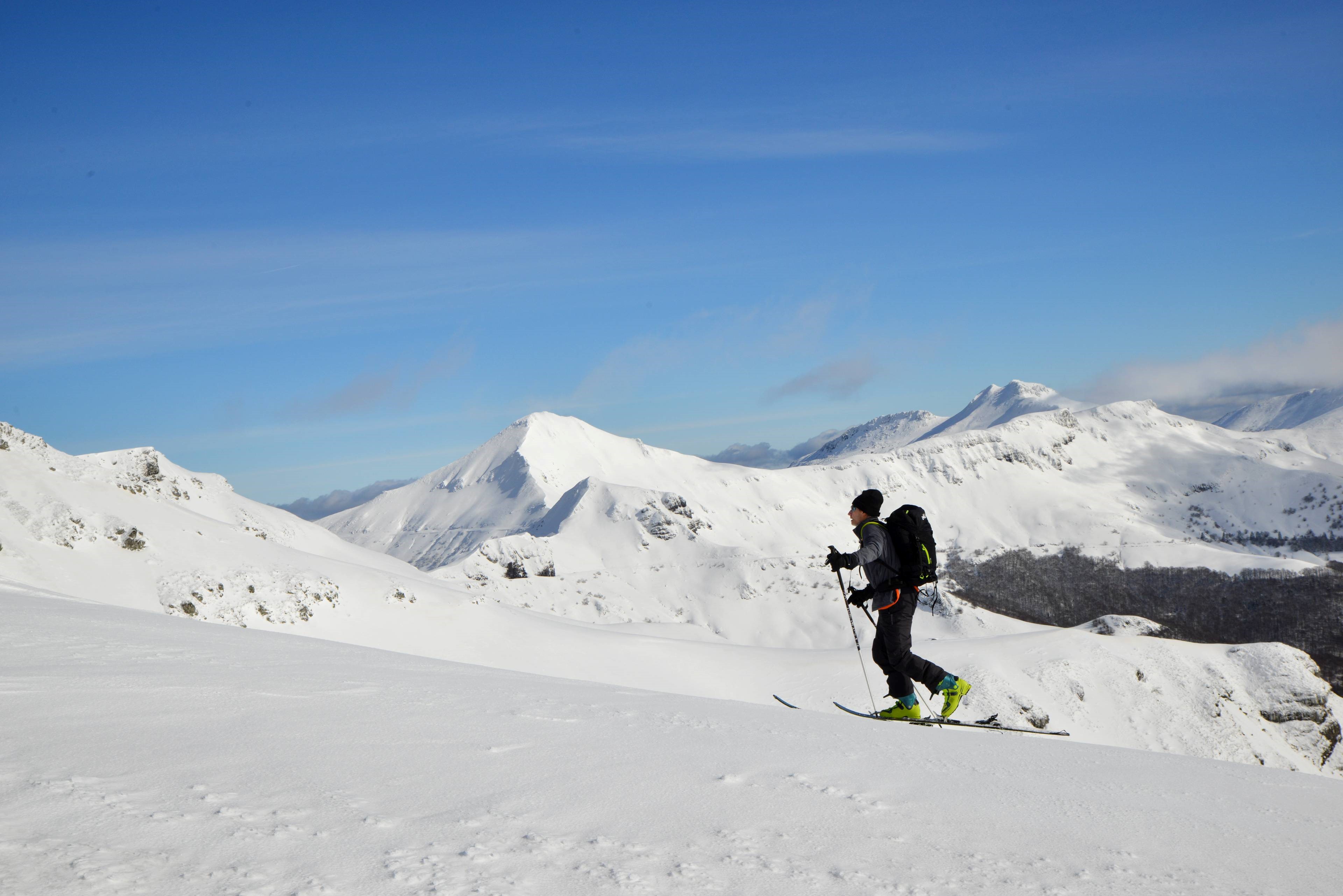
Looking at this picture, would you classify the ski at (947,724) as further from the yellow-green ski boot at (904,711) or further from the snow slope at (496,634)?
the snow slope at (496,634)

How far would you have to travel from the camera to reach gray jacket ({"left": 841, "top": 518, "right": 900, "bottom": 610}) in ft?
32.3

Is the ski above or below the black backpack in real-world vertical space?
below

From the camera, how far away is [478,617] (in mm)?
38812

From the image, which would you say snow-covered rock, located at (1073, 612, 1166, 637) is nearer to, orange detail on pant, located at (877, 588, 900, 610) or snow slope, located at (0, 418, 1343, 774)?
snow slope, located at (0, 418, 1343, 774)

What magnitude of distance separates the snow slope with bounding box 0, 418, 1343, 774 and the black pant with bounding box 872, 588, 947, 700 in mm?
19455

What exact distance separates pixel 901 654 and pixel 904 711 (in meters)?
0.99

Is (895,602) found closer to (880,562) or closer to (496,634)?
(880,562)

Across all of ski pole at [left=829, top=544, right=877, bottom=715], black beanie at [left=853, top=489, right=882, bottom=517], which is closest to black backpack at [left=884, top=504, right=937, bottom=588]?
black beanie at [left=853, top=489, right=882, bottom=517]

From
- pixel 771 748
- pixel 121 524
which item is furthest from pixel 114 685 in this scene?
pixel 121 524

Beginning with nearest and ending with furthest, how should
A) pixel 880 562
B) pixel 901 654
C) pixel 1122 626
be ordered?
pixel 880 562
pixel 901 654
pixel 1122 626

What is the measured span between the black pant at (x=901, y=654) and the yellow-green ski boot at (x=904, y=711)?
0.25 ft

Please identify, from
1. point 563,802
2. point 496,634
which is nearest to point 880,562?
point 563,802

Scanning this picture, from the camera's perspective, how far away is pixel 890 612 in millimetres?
10312

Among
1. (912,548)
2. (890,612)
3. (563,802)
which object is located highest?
(912,548)
